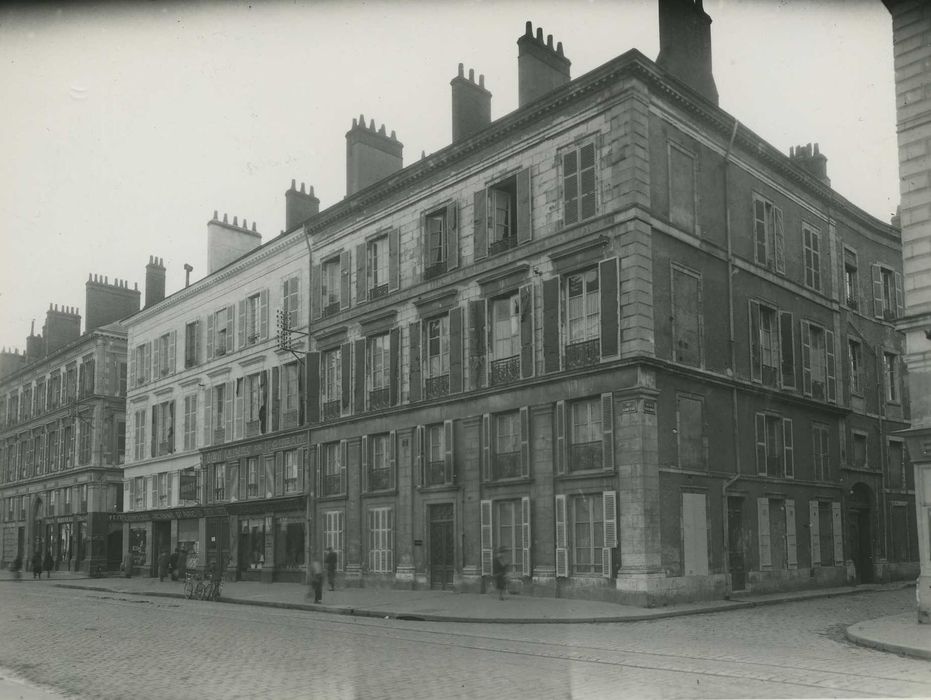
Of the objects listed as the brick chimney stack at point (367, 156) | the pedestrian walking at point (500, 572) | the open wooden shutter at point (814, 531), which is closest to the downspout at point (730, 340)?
the open wooden shutter at point (814, 531)

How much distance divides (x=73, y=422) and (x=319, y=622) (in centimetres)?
3635

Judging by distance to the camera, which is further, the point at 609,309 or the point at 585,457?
the point at 585,457

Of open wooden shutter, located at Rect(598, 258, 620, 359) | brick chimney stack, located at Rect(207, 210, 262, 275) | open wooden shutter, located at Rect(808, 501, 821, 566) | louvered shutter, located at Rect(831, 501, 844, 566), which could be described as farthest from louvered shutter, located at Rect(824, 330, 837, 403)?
brick chimney stack, located at Rect(207, 210, 262, 275)

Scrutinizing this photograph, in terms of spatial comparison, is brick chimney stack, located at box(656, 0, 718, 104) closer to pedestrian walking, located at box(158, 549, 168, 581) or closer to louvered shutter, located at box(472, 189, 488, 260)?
louvered shutter, located at box(472, 189, 488, 260)

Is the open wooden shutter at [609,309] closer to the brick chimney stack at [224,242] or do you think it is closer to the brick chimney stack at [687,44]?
the brick chimney stack at [687,44]

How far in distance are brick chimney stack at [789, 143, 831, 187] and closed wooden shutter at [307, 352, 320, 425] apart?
1708 centimetres

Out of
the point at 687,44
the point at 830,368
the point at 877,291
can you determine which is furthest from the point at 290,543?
the point at 877,291

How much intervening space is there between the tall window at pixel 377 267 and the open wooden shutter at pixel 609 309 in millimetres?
8821

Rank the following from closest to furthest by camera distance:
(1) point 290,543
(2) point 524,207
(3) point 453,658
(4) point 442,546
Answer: (3) point 453,658, (2) point 524,207, (4) point 442,546, (1) point 290,543

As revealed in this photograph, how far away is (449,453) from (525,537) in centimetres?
351

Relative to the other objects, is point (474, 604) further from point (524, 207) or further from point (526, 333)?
point (524, 207)

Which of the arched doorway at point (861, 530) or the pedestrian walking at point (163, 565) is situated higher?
the arched doorway at point (861, 530)

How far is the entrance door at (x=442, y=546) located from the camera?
995 inches

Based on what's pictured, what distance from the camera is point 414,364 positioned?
88.8 feet
